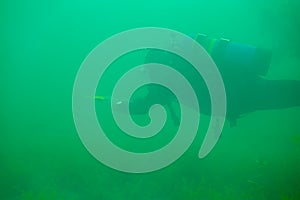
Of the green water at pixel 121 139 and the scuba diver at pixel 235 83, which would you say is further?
the green water at pixel 121 139

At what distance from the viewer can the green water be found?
477 centimetres

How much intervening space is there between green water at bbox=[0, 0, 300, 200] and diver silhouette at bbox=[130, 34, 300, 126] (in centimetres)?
47

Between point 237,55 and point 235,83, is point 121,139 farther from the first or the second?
point 237,55

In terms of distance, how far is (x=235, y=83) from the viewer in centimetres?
450

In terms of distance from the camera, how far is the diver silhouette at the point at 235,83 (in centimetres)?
393

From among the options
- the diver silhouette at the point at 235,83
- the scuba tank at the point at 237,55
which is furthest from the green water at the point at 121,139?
the scuba tank at the point at 237,55

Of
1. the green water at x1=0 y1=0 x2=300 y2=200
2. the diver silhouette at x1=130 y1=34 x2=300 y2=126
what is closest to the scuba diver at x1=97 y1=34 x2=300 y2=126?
the diver silhouette at x1=130 y1=34 x2=300 y2=126

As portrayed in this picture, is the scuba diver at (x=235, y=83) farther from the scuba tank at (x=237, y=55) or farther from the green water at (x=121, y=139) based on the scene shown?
the green water at (x=121, y=139)

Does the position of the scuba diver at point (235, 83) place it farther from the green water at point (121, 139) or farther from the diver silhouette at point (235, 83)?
the green water at point (121, 139)

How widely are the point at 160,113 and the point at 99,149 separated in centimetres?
118

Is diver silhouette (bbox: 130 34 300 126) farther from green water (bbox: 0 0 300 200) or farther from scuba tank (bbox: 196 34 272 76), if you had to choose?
green water (bbox: 0 0 300 200)

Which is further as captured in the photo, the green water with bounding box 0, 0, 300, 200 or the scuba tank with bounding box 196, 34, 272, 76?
the green water with bounding box 0, 0, 300, 200

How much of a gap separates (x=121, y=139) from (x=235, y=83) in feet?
8.08

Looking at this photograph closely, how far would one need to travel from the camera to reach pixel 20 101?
241 inches
